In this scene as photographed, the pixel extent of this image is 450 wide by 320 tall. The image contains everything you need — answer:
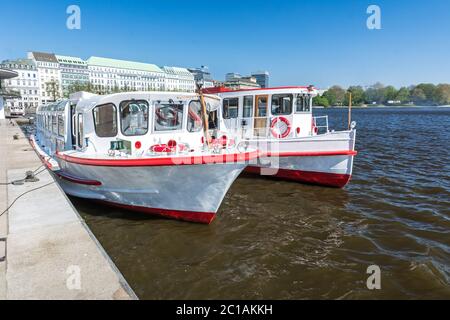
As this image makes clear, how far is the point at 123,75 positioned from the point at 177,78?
38.9 metres

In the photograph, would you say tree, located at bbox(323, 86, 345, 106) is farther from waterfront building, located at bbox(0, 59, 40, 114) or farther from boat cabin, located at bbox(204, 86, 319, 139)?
boat cabin, located at bbox(204, 86, 319, 139)

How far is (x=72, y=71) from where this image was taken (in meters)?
128

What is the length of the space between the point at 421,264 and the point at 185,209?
214 inches

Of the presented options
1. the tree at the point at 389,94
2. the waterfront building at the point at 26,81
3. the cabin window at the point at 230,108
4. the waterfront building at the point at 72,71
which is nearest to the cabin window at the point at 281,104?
the cabin window at the point at 230,108

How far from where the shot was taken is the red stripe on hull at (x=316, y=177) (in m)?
11.8

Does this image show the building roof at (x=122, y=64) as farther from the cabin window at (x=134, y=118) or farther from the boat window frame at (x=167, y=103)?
the boat window frame at (x=167, y=103)

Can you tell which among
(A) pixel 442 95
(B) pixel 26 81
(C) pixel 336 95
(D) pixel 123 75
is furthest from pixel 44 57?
(A) pixel 442 95

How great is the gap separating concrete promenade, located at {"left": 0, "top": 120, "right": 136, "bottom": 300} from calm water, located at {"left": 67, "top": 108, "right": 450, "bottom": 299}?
135cm

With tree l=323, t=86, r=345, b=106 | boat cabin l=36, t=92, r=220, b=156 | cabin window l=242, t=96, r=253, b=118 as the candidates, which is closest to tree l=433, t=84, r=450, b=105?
tree l=323, t=86, r=345, b=106

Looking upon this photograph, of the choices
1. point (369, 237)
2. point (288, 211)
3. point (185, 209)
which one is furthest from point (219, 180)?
point (369, 237)

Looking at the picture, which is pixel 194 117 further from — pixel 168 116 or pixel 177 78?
pixel 177 78

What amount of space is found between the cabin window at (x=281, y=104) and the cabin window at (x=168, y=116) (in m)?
5.54
